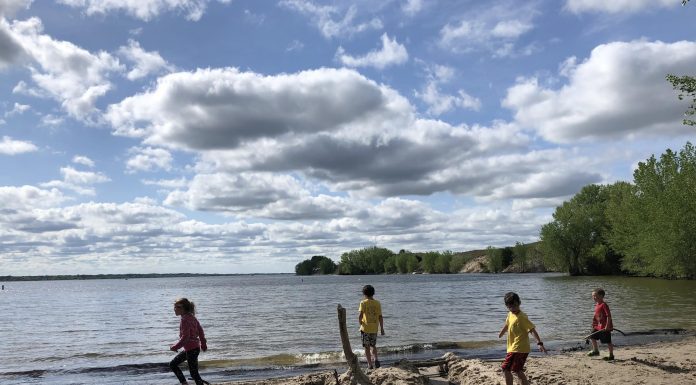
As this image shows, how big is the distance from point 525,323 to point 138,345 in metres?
19.0

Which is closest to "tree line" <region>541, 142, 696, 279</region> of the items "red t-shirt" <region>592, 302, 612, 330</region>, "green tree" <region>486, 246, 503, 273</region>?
"red t-shirt" <region>592, 302, 612, 330</region>

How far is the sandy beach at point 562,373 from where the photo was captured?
10523mm

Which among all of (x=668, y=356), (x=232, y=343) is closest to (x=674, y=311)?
(x=668, y=356)

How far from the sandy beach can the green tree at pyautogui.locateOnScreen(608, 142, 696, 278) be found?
152 feet

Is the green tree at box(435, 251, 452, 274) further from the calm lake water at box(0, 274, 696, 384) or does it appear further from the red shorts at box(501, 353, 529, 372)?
the red shorts at box(501, 353, 529, 372)

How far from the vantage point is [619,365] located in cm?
1195

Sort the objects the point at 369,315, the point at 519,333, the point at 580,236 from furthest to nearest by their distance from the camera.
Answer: the point at 580,236
the point at 369,315
the point at 519,333

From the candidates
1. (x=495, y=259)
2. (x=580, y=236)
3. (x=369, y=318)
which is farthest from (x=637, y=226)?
(x=495, y=259)

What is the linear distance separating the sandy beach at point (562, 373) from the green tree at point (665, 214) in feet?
152

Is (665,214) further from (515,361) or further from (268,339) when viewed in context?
(515,361)

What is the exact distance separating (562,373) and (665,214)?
51.4 meters

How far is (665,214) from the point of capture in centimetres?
5469

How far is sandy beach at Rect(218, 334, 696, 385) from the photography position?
34.5 ft

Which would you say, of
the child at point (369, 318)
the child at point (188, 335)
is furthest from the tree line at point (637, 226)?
the child at point (188, 335)
